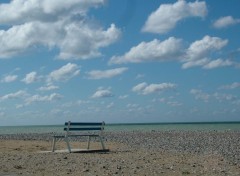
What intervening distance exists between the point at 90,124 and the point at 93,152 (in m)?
1.16

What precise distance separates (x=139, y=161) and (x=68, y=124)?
450 cm

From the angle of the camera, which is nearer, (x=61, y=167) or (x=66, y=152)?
(x=61, y=167)

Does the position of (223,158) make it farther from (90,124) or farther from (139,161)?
(90,124)

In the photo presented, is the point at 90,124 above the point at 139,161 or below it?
above

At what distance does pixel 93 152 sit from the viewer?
18094mm

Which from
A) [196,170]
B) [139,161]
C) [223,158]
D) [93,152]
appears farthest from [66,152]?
[196,170]

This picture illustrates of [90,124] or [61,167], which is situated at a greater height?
[90,124]

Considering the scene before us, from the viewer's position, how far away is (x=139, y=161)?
46.1ft

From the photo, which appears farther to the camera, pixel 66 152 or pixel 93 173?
pixel 66 152

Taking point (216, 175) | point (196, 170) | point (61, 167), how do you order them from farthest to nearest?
point (61, 167)
point (196, 170)
point (216, 175)

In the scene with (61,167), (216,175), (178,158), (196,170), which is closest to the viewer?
(216,175)

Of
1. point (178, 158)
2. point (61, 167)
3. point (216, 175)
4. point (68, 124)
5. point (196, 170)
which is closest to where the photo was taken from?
point (216, 175)

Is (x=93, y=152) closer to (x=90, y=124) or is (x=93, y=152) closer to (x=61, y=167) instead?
(x=90, y=124)

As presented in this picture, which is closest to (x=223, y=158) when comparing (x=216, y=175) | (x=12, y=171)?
(x=216, y=175)
